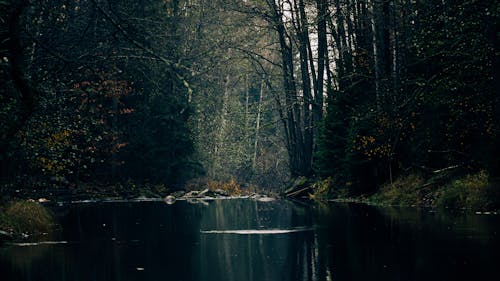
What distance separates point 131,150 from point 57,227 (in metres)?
27.3

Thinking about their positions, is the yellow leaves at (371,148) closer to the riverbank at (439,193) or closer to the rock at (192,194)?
the riverbank at (439,193)

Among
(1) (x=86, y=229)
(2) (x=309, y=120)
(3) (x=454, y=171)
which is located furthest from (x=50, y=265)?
(2) (x=309, y=120)

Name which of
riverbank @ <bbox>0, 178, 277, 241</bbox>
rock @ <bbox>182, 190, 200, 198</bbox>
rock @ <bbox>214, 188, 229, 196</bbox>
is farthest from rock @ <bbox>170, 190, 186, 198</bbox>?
rock @ <bbox>214, 188, 229, 196</bbox>

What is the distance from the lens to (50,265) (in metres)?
10.8

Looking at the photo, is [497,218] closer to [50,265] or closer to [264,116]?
[50,265]

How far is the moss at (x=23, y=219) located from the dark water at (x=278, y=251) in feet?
2.63

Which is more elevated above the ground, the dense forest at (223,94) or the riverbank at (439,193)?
the dense forest at (223,94)

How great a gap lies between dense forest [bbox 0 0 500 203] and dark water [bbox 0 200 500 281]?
2323mm

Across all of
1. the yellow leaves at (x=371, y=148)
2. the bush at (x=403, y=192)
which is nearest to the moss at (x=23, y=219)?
the bush at (x=403, y=192)

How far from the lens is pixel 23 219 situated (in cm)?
1711

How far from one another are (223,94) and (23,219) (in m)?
49.0

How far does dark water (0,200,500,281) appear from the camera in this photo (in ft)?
Answer: 30.3

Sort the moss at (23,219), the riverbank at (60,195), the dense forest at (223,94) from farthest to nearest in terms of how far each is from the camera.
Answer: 1. the riverbank at (60,195)
2. the moss at (23,219)
3. the dense forest at (223,94)

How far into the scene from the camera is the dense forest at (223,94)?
1158cm
